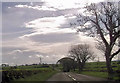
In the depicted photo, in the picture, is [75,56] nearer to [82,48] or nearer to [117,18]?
[82,48]

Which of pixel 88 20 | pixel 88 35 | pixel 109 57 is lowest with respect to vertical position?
pixel 109 57

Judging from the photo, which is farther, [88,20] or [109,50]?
[88,20]

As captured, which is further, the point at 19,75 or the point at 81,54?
the point at 81,54

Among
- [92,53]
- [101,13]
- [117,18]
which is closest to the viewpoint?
[117,18]

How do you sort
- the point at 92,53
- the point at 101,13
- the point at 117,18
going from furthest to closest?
1. the point at 92,53
2. the point at 101,13
3. the point at 117,18

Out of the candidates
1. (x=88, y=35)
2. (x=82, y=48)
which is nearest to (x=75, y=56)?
(x=82, y=48)

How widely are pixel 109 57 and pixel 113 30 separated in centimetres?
431

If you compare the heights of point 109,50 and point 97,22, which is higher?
point 97,22

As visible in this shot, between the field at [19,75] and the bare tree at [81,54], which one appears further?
the bare tree at [81,54]

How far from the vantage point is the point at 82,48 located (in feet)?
297

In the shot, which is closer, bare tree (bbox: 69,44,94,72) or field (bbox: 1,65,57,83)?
field (bbox: 1,65,57,83)

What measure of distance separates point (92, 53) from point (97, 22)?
184ft

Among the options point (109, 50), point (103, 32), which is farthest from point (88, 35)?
point (109, 50)

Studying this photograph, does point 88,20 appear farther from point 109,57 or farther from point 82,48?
point 82,48
